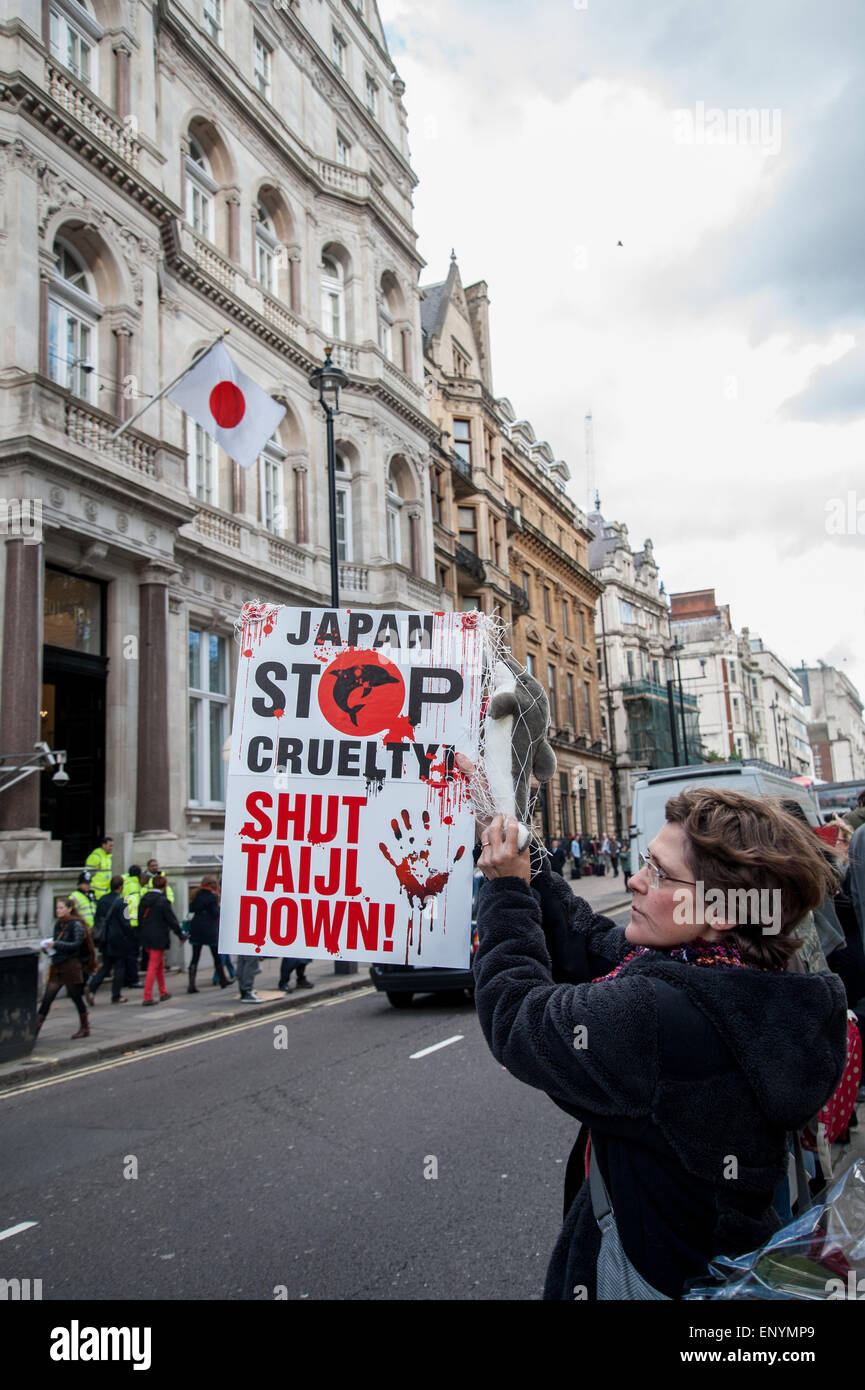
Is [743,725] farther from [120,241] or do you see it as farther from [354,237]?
[120,241]

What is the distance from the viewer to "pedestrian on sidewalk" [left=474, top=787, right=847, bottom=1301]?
1.71 metres

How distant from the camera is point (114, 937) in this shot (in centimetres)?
1399

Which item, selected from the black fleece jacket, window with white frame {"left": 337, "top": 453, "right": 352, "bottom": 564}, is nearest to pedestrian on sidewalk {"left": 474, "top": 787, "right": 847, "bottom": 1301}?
the black fleece jacket

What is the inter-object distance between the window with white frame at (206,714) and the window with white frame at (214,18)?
43.7 feet

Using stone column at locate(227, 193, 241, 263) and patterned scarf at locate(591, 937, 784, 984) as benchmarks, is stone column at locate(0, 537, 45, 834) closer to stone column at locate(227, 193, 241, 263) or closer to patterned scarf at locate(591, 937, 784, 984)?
stone column at locate(227, 193, 241, 263)

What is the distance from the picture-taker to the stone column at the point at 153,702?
54.2ft

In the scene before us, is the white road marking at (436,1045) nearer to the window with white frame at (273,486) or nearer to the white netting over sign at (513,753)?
the white netting over sign at (513,753)

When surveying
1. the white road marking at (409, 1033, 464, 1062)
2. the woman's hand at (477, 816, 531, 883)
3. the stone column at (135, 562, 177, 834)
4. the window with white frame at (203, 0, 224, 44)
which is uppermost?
the window with white frame at (203, 0, 224, 44)

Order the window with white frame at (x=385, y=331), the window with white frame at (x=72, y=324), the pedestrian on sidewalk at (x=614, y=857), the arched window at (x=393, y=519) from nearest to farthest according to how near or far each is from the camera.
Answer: the window with white frame at (x=72, y=324) < the arched window at (x=393, y=519) < the window with white frame at (x=385, y=331) < the pedestrian on sidewalk at (x=614, y=857)

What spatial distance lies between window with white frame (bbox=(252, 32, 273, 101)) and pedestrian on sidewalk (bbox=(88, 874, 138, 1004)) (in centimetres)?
1911

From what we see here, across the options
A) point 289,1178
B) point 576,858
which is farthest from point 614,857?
point 289,1178

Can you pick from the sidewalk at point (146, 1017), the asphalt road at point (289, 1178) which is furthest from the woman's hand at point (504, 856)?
the sidewalk at point (146, 1017)
